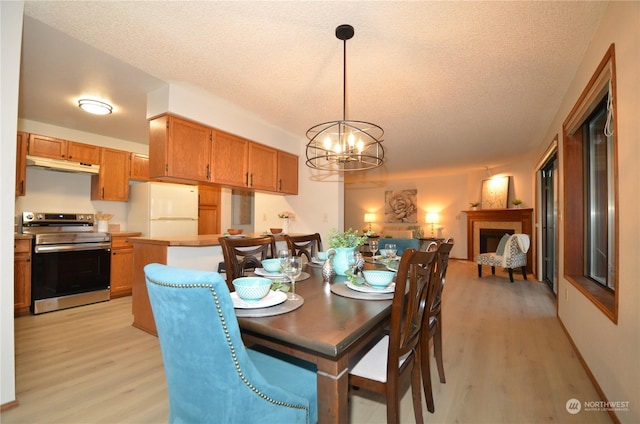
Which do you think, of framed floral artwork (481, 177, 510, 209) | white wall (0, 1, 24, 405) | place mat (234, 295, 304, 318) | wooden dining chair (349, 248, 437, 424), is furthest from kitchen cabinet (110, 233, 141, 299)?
framed floral artwork (481, 177, 510, 209)

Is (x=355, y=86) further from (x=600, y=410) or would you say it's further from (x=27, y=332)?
(x=27, y=332)

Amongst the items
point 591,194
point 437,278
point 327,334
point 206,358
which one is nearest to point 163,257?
point 206,358

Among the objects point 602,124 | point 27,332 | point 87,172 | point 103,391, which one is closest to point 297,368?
point 103,391

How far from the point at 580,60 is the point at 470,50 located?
3.14 feet

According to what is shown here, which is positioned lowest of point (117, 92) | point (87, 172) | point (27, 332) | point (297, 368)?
point (27, 332)

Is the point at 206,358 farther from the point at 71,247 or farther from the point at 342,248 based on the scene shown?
the point at 71,247

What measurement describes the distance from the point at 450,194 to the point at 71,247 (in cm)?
805

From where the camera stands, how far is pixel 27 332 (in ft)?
9.13

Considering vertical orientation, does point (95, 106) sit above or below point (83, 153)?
above

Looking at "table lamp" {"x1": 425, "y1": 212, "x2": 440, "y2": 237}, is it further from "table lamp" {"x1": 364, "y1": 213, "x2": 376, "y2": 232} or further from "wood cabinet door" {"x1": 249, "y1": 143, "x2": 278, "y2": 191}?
"wood cabinet door" {"x1": 249, "y1": 143, "x2": 278, "y2": 191}

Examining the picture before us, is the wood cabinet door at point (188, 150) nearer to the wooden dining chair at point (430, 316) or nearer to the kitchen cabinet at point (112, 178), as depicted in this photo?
the kitchen cabinet at point (112, 178)

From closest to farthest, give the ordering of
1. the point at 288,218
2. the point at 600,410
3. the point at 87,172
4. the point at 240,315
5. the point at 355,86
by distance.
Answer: the point at 240,315 → the point at 600,410 → the point at 355,86 → the point at 87,172 → the point at 288,218

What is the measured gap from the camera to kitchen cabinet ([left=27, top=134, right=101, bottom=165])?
11.6 feet

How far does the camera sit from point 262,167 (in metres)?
3.80
